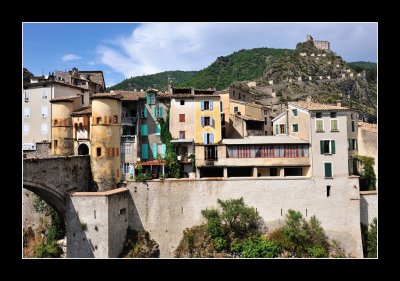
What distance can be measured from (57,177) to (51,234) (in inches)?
350

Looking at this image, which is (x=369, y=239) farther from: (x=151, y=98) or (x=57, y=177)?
(x=57, y=177)

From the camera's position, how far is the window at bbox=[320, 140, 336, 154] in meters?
30.4

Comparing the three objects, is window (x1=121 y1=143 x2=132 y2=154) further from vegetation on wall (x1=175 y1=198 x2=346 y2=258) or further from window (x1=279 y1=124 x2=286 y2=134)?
window (x1=279 y1=124 x2=286 y2=134)

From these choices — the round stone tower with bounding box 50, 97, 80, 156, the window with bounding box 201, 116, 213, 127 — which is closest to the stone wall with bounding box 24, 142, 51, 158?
the round stone tower with bounding box 50, 97, 80, 156

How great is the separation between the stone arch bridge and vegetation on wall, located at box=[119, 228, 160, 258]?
6.31 m

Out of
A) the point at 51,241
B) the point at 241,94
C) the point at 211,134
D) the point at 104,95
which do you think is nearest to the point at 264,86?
the point at 241,94

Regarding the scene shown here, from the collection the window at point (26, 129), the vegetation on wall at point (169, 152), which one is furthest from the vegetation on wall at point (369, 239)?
the window at point (26, 129)

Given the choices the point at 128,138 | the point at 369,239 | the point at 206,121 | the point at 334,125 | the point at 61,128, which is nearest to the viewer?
the point at 369,239

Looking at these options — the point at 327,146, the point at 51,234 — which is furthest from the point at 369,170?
the point at 51,234

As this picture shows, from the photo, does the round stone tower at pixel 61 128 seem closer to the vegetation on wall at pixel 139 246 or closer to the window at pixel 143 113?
the window at pixel 143 113

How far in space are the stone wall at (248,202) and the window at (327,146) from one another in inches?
107

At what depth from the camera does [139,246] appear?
2952 centimetres

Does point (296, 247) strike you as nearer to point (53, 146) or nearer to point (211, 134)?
point (211, 134)

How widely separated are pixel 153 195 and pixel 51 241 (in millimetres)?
11918
